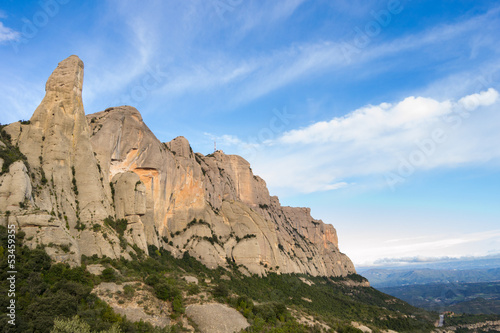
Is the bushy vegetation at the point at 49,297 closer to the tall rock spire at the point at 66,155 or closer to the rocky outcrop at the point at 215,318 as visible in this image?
the rocky outcrop at the point at 215,318

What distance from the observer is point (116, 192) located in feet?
195

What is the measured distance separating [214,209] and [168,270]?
1594 inches

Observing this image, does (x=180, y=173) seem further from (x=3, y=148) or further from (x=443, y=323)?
(x=443, y=323)

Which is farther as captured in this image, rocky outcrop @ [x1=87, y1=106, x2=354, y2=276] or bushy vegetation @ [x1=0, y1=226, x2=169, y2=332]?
rocky outcrop @ [x1=87, y1=106, x2=354, y2=276]

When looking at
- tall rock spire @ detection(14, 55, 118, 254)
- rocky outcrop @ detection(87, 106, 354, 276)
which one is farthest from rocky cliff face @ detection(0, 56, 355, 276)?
rocky outcrop @ detection(87, 106, 354, 276)

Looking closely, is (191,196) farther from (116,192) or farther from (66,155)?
(66,155)

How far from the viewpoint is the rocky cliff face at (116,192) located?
4172 cm

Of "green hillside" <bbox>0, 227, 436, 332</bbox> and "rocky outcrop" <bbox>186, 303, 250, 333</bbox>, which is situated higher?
"green hillside" <bbox>0, 227, 436, 332</bbox>

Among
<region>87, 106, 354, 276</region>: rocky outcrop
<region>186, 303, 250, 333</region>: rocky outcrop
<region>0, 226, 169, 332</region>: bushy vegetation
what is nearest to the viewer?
<region>0, 226, 169, 332</region>: bushy vegetation

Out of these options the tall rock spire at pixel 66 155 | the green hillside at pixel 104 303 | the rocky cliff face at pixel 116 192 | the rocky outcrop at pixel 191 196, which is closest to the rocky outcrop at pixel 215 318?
the green hillside at pixel 104 303

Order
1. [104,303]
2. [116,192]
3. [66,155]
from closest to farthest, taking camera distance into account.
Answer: [104,303] → [66,155] → [116,192]

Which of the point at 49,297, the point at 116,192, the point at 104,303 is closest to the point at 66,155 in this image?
the point at 116,192

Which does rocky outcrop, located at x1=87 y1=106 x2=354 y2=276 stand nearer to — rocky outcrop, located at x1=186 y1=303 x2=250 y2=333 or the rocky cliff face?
the rocky cliff face

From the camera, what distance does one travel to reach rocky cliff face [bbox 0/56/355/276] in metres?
41.7
